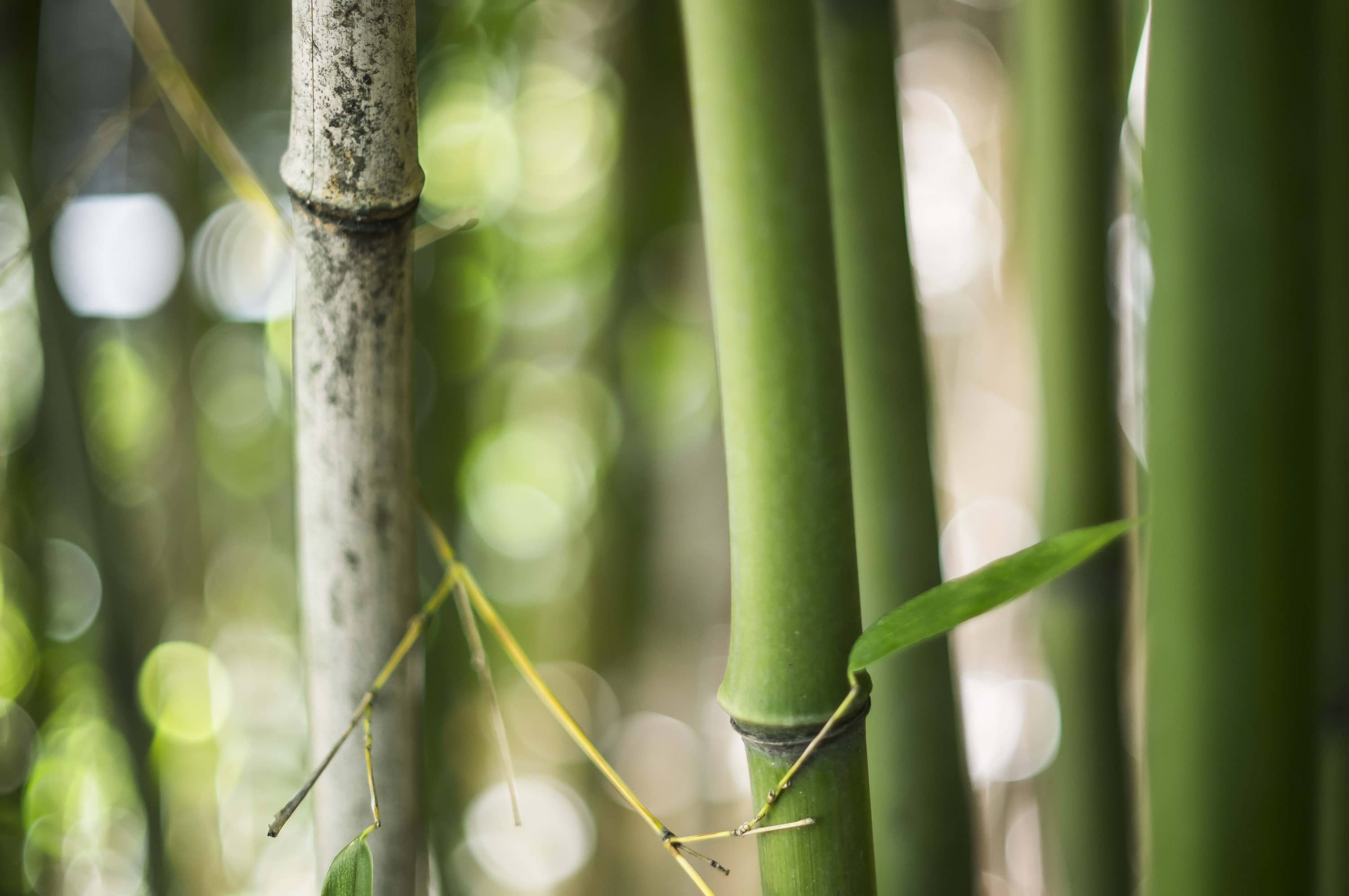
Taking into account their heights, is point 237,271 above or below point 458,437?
above

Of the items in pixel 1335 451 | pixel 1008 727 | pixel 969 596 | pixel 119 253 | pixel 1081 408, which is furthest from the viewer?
pixel 1008 727

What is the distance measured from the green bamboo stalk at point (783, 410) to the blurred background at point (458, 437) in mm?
358

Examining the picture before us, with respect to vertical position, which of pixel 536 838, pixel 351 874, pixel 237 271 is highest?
pixel 237 271

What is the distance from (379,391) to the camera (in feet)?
0.67

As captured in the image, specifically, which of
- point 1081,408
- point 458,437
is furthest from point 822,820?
point 458,437

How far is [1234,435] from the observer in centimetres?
18

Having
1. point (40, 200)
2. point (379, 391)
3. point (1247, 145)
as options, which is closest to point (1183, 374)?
point (1247, 145)

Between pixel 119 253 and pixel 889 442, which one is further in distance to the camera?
pixel 119 253

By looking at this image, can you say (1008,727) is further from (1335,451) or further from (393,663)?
(393,663)

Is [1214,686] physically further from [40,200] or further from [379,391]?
[40,200]

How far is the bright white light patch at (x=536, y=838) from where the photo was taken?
605 millimetres

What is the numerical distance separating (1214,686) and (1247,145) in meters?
0.11

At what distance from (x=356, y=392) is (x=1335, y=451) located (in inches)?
10.4

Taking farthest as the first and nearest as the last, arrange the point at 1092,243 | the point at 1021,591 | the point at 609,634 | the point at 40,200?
the point at 609,634
the point at 40,200
the point at 1092,243
the point at 1021,591
